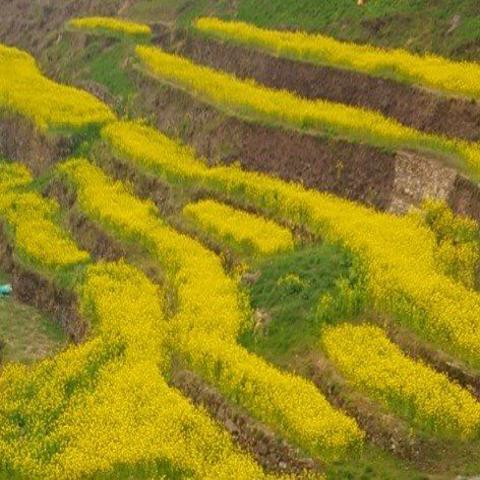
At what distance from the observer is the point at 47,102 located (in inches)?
1503

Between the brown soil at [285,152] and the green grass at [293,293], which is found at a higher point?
the brown soil at [285,152]

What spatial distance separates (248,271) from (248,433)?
6.56 meters

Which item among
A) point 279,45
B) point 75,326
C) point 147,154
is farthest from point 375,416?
point 279,45

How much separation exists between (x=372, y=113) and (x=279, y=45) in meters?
7.08

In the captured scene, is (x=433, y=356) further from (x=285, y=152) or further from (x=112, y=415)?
(x=285, y=152)

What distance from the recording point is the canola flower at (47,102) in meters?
36.1

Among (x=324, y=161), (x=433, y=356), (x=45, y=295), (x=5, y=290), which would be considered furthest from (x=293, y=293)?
(x=5, y=290)

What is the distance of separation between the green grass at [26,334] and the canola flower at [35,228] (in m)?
1.49

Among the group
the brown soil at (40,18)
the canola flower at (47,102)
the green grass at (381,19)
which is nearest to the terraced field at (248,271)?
the canola flower at (47,102)

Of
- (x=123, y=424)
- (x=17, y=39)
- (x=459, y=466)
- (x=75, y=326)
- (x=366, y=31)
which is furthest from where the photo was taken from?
(x=17, y=39)

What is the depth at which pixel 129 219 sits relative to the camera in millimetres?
28047

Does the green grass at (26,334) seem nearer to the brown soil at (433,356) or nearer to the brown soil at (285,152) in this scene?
the brown soil at (285,152)

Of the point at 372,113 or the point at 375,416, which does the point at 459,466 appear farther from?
the point at 372,113

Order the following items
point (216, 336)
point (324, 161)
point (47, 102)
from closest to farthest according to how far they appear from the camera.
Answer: point (216, 336), point (324, 161), point (47, 102)
